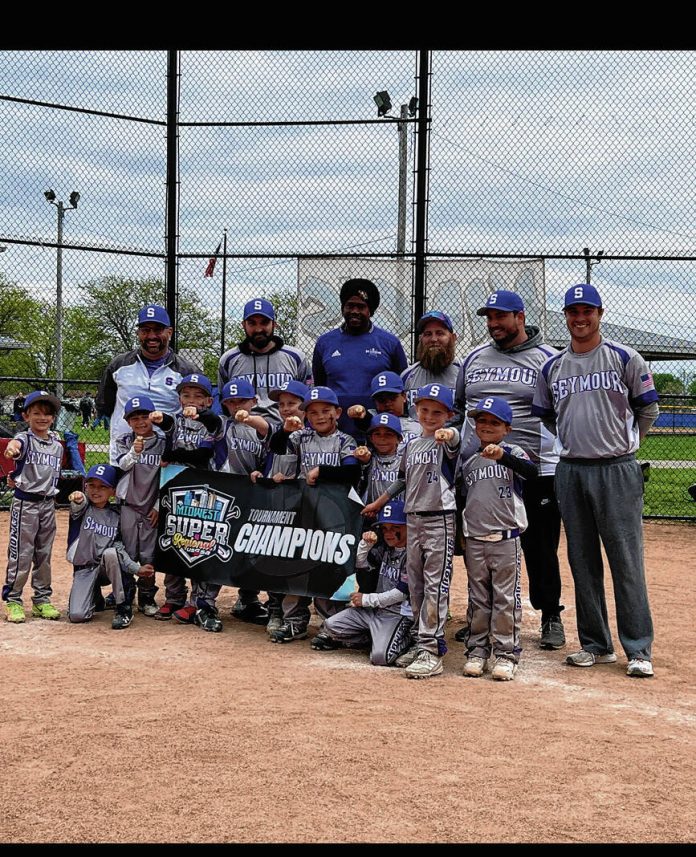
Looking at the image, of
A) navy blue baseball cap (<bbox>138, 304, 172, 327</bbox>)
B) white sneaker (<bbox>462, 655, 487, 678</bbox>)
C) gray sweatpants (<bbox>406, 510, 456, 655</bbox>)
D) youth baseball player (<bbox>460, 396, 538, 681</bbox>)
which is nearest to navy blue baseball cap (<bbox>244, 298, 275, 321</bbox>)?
navy blue baseball cap (<bbox>138, 304, 172, 327</bbox>)

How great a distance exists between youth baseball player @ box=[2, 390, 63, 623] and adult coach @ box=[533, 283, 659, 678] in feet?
11.5

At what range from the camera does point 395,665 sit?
18.1 feet

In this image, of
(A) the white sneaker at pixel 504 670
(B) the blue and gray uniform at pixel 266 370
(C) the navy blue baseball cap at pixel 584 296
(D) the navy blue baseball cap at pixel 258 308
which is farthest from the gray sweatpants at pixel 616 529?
(D) the navy blue baseball cap at pixel 258 308

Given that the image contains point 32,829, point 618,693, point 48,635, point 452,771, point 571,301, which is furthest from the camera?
point 48,635

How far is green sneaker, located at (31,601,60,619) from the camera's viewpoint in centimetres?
649

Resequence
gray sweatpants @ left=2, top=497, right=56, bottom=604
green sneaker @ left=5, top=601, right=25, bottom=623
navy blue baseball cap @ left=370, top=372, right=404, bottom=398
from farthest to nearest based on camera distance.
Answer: gray sweatpants @ left=2, top=497, right=56, bottom=604 < green sneaker @ left=5, top=601, right=25, bottom=623 < navy blue baseball cap @ left=370, top=372, right=404, bottom=398

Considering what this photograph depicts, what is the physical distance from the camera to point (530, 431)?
589cm

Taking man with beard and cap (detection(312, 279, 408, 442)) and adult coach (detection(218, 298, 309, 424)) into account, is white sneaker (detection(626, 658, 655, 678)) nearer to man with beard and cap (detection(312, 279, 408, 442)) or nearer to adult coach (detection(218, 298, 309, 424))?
man with beard and cap (detection(312, 279, 408, 442))

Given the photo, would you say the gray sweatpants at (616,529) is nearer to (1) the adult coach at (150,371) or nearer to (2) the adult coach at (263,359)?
(2) the adult coach at (263,359)

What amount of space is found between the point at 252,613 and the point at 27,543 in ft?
5.42

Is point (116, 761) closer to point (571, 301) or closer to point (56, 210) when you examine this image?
point (571, 301)

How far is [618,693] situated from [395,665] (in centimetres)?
129

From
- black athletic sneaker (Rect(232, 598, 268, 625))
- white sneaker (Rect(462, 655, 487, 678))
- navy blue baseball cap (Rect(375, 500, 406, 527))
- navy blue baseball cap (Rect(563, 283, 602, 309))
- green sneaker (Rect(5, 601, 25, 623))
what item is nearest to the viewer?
white sneaker (Rect(462, 655, 487, 678))
